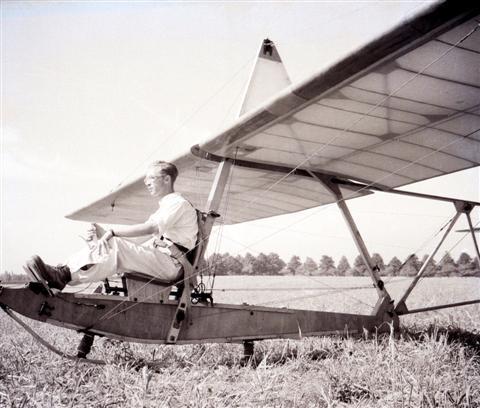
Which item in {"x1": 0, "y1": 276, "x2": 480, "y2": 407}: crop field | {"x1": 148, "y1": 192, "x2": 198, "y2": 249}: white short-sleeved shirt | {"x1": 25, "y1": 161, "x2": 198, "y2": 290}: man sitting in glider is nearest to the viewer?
{"x1": 0, "y1": 276, "x2": 480, "y2": 407}: crop field

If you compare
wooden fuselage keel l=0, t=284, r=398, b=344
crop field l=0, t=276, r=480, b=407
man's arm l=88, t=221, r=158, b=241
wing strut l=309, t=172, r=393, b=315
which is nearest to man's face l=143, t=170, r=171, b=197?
Answer: man's arm l=88, t=221, r=158, b=241

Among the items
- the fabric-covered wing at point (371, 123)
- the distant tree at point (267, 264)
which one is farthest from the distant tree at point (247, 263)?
the fabric-covered wing at point (371, 123)

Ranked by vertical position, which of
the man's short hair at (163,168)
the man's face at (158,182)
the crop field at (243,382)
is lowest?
the crop field at (243,382)

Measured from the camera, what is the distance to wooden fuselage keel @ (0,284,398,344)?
2986 mm

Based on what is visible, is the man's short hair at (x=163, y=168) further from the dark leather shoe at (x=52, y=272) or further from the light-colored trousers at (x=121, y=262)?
the dark leather shoe at (x=52, y=272)

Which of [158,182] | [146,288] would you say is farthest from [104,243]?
[158,182]

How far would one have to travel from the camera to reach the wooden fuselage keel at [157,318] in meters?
2.99

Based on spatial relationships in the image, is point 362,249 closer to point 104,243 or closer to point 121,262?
point 121,262

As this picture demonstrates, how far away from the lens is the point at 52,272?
115 inches

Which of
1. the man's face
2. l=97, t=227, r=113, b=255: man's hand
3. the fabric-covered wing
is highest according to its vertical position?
the fabric-covered wing

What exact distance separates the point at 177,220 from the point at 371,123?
2.46 metres

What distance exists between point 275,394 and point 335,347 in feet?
7.36

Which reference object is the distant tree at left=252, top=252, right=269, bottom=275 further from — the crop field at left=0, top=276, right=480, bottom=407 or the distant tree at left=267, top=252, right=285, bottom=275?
the crop field at left=0, top=276, right=480, bottom=407


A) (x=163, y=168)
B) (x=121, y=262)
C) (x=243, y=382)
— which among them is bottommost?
(x=243, y=382)
